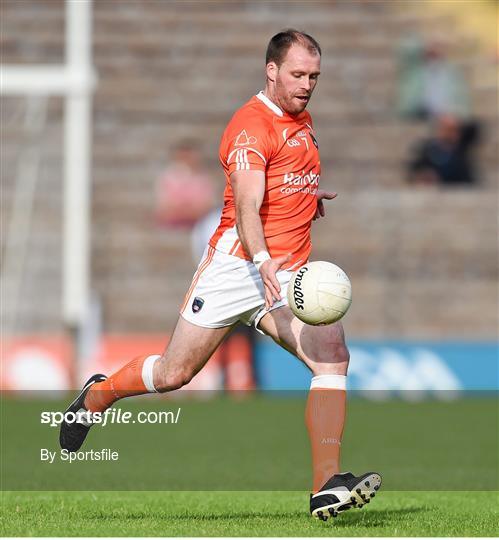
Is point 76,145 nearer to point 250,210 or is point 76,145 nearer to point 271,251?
point 271,251

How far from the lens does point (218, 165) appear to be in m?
21.7

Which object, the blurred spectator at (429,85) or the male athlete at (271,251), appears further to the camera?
the blurred spectator at (429,85)

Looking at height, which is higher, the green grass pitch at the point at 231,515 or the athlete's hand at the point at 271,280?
the athlete's hand at the point at 271,280

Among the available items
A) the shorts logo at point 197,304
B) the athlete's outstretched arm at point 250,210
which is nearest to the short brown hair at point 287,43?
the athlete's outstretched arm at point 250,210

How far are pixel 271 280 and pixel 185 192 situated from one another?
13324 millimetres

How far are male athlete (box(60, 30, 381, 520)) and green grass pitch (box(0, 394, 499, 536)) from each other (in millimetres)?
645

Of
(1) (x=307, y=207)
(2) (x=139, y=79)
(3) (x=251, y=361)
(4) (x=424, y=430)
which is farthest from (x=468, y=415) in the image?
(2) (x=139, y=79)

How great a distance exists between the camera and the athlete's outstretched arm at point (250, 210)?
268 inches

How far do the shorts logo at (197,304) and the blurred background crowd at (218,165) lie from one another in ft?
32.7

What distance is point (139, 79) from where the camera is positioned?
2306 cm

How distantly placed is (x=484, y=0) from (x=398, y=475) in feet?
51.6

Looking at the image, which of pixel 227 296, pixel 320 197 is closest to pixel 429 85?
pixel 320 197

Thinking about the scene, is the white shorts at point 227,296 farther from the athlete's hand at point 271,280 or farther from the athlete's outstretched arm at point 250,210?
the athlete's hand at point 271,280

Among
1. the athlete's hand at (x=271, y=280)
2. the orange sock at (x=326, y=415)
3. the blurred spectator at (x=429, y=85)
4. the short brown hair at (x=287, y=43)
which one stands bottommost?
the orange sock at (x=326, y=415)
